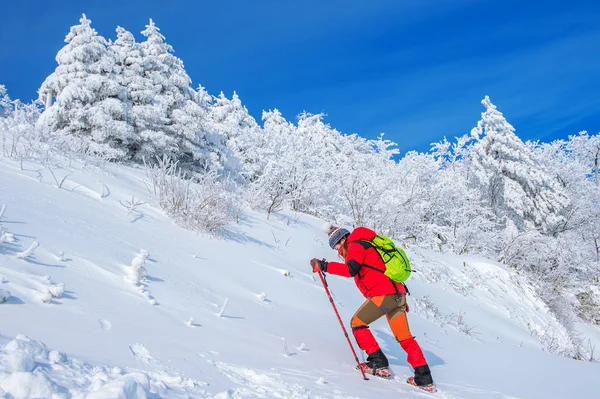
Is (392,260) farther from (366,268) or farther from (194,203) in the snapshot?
(194,203)

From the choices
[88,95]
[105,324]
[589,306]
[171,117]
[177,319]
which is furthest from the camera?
[171,117]

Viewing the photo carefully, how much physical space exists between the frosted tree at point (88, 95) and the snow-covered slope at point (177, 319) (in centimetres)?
719

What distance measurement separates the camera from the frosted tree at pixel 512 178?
2388 centimetres

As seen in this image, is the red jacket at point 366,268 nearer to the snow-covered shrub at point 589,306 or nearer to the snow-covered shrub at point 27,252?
the snow-covered shrub at point 27,252

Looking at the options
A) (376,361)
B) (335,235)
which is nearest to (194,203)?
(335,235)

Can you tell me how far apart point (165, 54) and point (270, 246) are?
1434 cm

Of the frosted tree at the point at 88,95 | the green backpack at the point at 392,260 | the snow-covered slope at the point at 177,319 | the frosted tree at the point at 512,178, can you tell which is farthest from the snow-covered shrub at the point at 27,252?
the frosted tree at the point at 512,178

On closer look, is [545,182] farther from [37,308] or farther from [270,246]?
[37,308]

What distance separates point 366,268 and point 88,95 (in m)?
14.3

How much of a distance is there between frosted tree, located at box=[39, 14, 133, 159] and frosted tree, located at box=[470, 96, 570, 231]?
19044 mm

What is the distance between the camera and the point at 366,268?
4285mm

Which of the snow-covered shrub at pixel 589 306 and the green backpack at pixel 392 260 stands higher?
the snow-covered shrub at pixel 589 306

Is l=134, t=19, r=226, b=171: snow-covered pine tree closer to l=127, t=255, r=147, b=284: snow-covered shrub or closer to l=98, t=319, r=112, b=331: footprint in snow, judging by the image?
l=127, t=255, r=147, b=284: snow-covered shrub

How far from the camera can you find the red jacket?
4.19m
